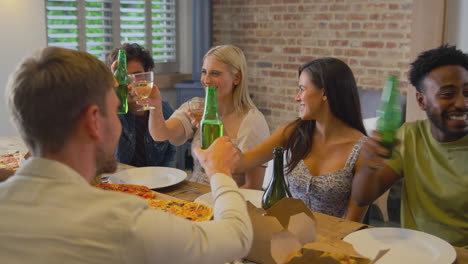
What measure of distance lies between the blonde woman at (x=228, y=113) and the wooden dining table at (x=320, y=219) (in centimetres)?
28

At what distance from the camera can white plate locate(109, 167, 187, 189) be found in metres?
2.21

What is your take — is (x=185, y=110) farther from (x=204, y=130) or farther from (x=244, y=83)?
(x=204, y=130)

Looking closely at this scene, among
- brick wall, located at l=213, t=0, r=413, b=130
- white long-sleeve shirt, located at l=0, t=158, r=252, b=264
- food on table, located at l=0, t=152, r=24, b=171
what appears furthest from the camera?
brick wall, located at l=213, t=0, r=413, b=130

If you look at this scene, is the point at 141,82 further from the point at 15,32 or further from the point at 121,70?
the point at 15,32

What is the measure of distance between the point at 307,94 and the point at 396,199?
193 cm

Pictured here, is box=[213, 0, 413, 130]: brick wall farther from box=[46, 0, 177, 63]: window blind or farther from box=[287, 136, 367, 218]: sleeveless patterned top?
box=[287, 136, 367, 218]: sleeveless patterned top

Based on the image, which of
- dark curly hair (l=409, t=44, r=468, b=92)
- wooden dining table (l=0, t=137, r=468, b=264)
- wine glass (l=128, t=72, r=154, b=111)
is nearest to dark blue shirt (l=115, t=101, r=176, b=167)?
wooden dining table (l=0, t=137, r=468, b=264)

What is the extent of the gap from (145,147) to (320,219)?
1.44 m

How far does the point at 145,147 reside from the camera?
116 inches

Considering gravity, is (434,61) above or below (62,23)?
below

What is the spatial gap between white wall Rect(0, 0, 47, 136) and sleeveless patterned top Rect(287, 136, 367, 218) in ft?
9.67

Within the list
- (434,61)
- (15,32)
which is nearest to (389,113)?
(434,61)

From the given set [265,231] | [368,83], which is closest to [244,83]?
[265,231]

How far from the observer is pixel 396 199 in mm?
3805
